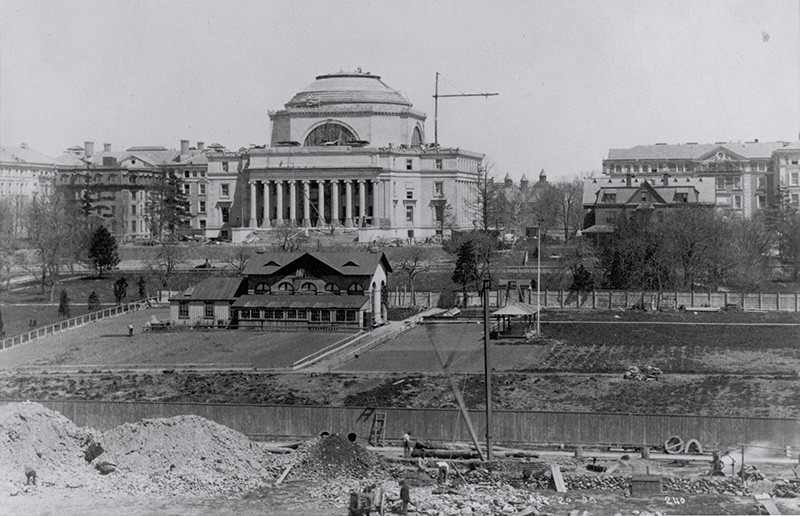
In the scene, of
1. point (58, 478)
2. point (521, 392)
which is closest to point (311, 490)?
point (58, 478)

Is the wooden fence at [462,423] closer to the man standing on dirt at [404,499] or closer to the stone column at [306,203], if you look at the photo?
the man standing on dirt at [404,499]

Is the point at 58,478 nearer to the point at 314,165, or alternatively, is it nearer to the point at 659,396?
the point at 659,396

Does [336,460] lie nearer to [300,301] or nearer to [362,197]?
[300,301]

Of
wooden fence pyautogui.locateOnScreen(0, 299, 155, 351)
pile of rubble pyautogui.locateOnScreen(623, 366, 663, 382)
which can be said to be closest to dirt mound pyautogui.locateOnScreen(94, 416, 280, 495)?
pile of rubble pyautogui.locateOnScreen(623, 366, 663, 382)

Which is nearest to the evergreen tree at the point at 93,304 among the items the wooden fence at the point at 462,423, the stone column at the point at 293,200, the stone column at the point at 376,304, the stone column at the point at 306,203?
the stone column at the point at 376,304

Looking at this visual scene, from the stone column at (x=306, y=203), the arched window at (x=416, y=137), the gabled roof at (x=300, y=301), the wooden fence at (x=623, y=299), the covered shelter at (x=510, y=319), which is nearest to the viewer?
the covered shelter at (x=510, y=319)

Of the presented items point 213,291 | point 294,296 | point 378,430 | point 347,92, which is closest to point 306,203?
point 347,92
